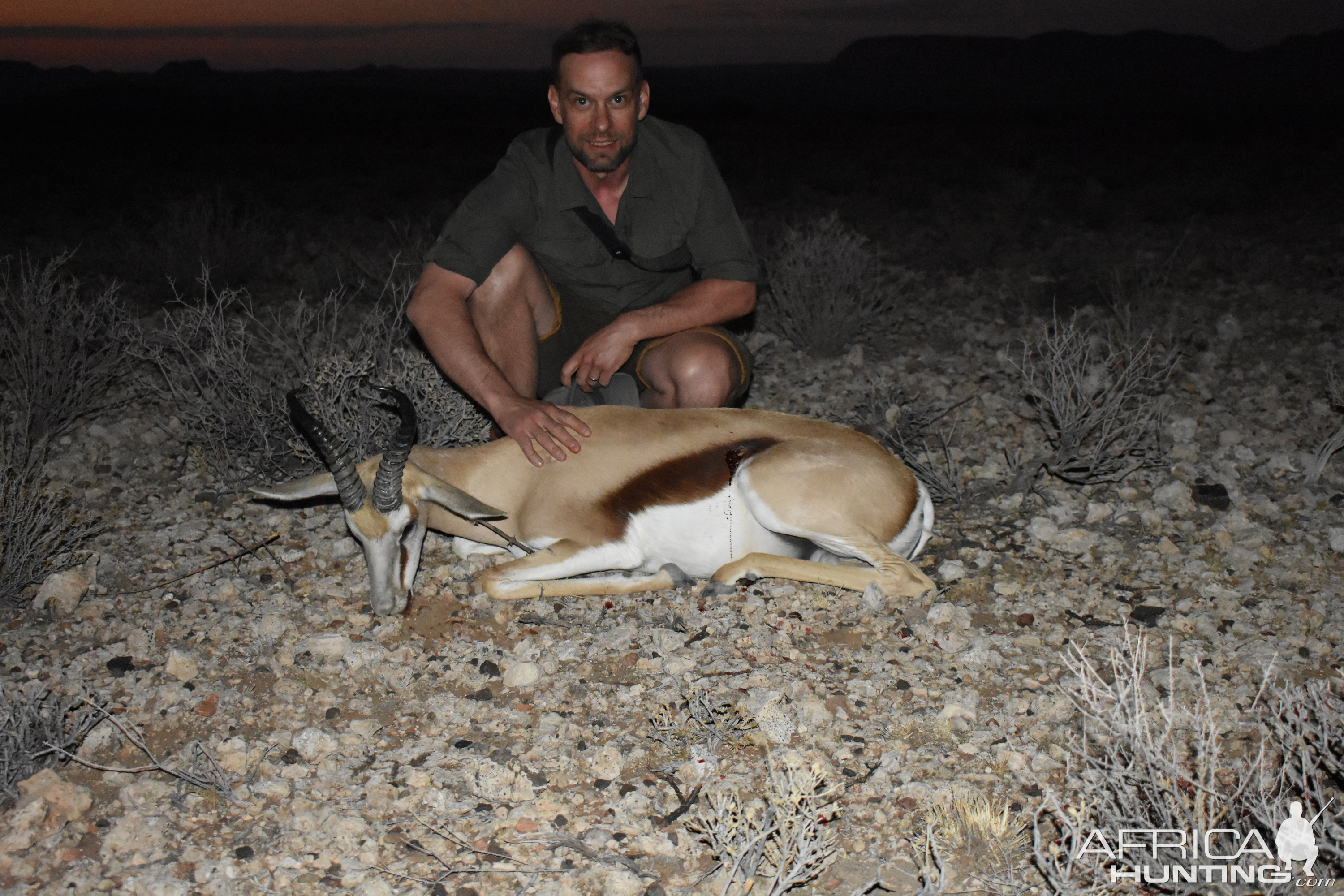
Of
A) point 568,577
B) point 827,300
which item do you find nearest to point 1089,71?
point 827,300

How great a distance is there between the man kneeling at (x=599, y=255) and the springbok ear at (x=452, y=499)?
647 mm

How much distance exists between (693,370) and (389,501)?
1680mm

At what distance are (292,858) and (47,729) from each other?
0.96m

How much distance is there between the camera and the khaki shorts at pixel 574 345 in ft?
16.9

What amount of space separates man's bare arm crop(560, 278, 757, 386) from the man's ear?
0.99 meters

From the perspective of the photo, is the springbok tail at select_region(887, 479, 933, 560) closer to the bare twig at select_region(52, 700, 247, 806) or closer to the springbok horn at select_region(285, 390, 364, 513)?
the springbok horn at select_region(285, 390, 364, 513)

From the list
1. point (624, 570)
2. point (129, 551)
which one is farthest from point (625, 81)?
point (129, 551)

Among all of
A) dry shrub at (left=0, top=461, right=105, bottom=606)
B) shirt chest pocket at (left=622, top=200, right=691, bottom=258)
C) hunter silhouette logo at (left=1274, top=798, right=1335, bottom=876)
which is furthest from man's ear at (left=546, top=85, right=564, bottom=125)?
hunter silhouette logo at (left=1274, top=798, right=1335, bottom=876)

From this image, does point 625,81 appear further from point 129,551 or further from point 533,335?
point 129,551

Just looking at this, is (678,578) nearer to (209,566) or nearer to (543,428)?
(543,428)

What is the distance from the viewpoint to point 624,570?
14.5ft

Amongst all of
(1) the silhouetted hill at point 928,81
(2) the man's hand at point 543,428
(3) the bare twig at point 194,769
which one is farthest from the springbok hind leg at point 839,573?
(1) the silhouetted hill at point 928,81

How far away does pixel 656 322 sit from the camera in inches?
194

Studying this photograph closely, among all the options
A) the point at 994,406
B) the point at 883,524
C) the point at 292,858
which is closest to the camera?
the point at 292,858
